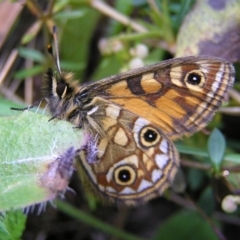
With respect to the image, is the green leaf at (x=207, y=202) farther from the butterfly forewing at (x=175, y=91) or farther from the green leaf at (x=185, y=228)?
the butterfly forewing at (x=175, y=91)

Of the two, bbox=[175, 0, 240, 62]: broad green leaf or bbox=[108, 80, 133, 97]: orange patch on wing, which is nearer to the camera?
bbox=[108, 80, 133, 97]: orange patch on wing

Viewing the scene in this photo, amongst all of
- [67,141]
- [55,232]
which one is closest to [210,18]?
[67,141]

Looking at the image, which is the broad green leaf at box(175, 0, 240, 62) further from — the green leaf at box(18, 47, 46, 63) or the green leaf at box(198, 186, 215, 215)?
the green leaf at box(18, 47, 46, 63)

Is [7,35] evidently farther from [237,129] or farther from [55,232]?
[237,129]

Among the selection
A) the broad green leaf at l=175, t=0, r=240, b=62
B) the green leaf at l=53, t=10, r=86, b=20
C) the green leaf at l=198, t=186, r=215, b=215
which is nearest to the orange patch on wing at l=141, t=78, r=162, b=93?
the broad green leaf at l=175, t=0, r=240, b=62

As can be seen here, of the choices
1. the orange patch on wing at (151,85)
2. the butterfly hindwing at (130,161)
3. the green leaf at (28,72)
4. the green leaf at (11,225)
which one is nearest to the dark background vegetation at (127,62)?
the green leaf at (28,72)

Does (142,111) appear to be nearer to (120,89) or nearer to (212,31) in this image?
(120,89)

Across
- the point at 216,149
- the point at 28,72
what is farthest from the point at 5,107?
the point at 216,149
